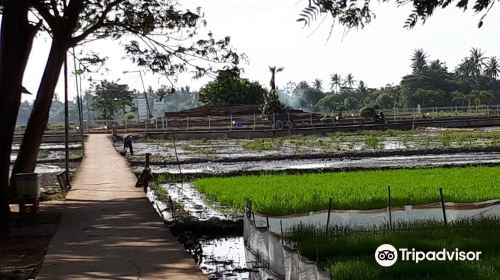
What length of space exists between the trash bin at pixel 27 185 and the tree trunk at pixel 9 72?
0.27 m

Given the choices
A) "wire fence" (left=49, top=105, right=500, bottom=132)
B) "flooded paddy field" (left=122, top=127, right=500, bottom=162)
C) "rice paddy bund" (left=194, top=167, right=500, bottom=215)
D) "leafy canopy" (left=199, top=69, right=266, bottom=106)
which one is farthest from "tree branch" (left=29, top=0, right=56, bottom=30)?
"leafy canopy" (left=199, top=69, right=266, bottom=106)

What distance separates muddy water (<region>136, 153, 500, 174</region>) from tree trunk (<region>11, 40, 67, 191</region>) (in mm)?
9129

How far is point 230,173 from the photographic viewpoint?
81.1 ft

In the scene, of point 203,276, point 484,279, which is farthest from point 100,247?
point 484,279

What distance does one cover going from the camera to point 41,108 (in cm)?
1762

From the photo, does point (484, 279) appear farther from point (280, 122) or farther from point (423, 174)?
point (280, 122)

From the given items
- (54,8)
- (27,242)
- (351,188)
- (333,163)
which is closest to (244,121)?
(333,163)

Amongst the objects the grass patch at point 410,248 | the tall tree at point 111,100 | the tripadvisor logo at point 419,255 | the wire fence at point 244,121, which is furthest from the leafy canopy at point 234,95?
the tripadvisor logo at point 419,255

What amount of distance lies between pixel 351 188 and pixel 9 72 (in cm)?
913

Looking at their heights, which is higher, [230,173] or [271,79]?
[271,79]

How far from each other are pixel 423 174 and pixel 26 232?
13.6 meters

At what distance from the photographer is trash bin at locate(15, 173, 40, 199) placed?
13.0 metres

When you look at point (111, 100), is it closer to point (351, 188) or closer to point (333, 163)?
point (333, 163)

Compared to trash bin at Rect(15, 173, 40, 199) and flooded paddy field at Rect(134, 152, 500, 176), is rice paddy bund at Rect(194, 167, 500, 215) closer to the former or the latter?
flooded paddy field at Rect(134, 152, 500, 176)
